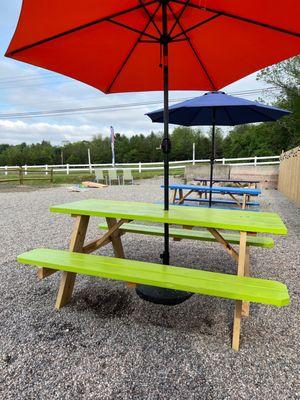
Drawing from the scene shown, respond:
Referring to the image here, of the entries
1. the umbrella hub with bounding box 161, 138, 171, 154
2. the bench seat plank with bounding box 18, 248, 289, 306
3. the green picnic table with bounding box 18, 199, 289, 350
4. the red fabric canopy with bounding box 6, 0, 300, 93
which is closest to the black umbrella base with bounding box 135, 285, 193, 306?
the green picnic table with bounding box 18, 199, 289, 350

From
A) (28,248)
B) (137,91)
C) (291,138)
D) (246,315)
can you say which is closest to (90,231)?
(28,248)

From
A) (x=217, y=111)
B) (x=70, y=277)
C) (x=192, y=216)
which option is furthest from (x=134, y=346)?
(x=217, y=111)

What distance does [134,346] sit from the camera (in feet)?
6.72

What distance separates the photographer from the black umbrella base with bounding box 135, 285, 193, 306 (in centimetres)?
248

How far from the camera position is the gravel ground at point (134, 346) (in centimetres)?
168

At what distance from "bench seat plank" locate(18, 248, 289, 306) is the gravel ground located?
424mm

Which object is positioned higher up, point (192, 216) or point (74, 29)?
point (74, 29)

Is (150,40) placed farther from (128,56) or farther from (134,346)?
(134,346)

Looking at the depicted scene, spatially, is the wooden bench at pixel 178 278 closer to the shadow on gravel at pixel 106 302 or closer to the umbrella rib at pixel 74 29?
the shadow on gravel at pixel 106 302

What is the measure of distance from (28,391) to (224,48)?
3076 millimetres

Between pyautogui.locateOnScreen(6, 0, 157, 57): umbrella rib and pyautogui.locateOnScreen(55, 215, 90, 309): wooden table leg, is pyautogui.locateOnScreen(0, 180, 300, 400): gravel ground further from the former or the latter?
pyautogui.locateOnScreen(6, 0, 157, 57): umbrella rib

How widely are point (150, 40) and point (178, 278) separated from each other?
2.19m

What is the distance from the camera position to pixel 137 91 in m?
3.73

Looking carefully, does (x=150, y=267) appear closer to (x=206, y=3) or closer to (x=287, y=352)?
(x=287, y=352)
